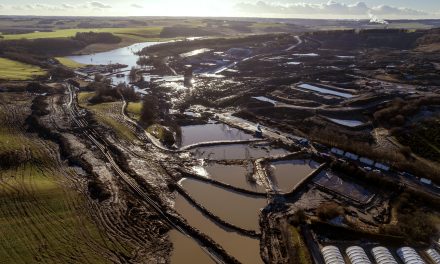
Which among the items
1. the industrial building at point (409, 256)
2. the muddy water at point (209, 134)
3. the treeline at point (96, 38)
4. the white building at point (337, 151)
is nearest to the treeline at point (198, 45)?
the treeline at point (96, 38)

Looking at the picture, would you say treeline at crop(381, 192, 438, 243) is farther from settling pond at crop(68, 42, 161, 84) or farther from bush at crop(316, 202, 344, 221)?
settling pond at crop(68, 42, 161, 84)

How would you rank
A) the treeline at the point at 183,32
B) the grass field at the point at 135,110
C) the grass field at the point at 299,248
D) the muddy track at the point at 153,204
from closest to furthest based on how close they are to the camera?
1. the grass field at the point at 299,248
2. the muddy track at the point at 153,204
3. the grass field at the point at 135,110
4. the treeline at the point at 183,32

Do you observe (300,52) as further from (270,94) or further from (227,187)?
(227,187)

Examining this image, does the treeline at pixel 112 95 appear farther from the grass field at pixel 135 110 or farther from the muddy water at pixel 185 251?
the muddy water at pixel 185 251

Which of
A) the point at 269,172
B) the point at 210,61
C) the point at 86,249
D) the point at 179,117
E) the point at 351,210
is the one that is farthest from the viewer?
the point at 210,61

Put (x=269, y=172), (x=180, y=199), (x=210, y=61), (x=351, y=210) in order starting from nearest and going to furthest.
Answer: (x=351, y=210) < (x=180, y=199) < (x=269, y=172) < (x=210, y=61)

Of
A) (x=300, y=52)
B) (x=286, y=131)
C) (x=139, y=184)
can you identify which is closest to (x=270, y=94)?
(x=286, y=131)
